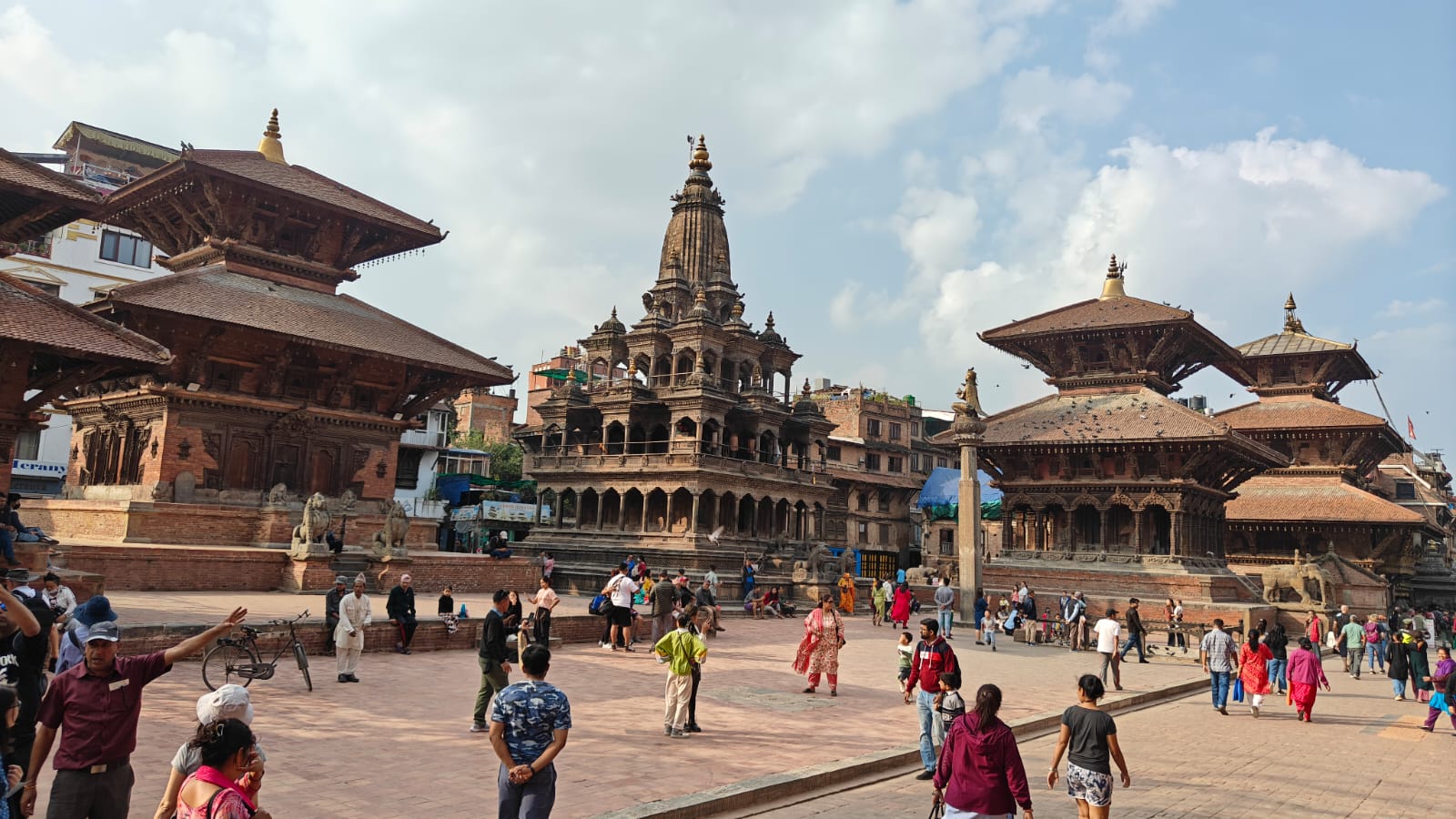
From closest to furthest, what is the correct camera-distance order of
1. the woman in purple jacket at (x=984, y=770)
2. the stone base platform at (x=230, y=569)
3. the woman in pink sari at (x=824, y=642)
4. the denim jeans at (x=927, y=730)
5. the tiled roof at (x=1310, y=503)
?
the woman in purple jacket at (x=984, y=770) → the denim jeans at (x=927, y=730) → the woman in pink sari at (x=824, y=642) → the stone base platform at (x=230, y=569) → the tiled roof at (x=1310, y=503)

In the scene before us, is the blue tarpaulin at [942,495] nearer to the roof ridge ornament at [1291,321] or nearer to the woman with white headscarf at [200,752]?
the roof ridge ornament at [1291,321]

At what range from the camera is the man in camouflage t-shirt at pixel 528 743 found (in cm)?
582

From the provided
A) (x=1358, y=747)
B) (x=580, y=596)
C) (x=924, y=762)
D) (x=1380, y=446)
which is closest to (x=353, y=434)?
(x=580, y=596)

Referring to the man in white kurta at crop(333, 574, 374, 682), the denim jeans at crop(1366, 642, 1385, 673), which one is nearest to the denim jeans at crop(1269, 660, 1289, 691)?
the denim jeans at crop(1366, 642, 1385, 673)

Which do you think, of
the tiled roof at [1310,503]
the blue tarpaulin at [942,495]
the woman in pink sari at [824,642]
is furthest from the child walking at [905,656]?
the blue tarpaulin at [942,495]

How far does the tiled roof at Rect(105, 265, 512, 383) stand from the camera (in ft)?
81.8

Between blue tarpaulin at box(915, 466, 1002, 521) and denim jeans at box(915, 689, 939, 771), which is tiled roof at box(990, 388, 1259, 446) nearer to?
blue tarpaulin at box(915, 466, 1002, 521)

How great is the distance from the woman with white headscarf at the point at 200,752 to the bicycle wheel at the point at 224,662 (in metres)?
8.08

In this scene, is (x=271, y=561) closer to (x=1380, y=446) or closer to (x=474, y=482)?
(x=474, y=482)

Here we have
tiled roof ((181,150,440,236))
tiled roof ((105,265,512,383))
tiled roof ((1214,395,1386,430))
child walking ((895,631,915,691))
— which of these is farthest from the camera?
tiled roof ((1214,395,1386,430))

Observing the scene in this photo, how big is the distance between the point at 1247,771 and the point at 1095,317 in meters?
30.3

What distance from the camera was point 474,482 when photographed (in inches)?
2238

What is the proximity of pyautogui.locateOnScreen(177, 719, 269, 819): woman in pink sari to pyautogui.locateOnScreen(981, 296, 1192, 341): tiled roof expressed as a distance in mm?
37087

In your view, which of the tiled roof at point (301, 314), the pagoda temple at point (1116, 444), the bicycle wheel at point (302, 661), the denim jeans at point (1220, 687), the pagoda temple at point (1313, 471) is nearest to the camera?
the bicycle wheel at point (302, 661)
